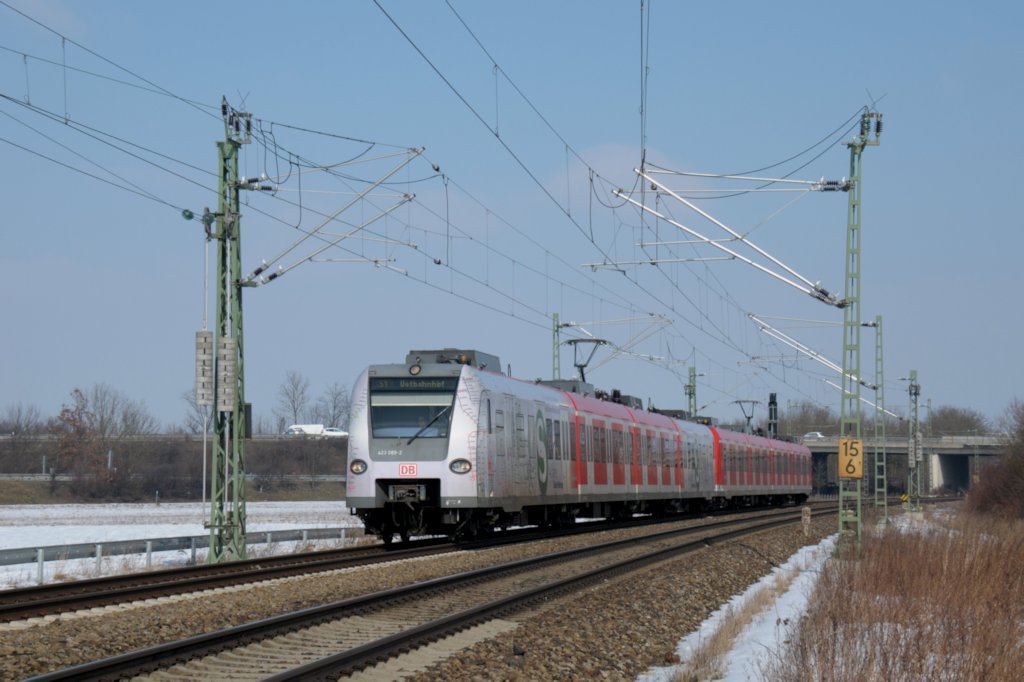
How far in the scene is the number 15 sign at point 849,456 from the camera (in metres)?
24.7

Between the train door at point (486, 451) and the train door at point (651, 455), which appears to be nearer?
the train door at point (486, 451)

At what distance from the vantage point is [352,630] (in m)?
13.4

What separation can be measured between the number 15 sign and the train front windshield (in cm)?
750

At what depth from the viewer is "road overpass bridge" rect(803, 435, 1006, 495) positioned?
11988cm

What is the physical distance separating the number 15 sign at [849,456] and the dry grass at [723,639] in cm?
445

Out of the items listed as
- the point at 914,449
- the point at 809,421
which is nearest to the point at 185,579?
the point at 914,449

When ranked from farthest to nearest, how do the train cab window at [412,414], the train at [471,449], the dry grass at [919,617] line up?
the train cab window at [412,414] < the train at [471,449] < the dry grass at [919,617]

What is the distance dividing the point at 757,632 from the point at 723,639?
1.13 metres

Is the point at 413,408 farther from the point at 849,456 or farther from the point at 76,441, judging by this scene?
the point at 76,441

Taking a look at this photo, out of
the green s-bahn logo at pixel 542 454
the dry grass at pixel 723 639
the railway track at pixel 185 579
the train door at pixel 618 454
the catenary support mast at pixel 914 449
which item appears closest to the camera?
the dry grass at pixel 723 639

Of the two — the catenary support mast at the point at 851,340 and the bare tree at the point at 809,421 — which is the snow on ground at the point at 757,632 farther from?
the bare tree at the point at 809,421

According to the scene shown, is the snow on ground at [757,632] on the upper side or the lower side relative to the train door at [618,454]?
lower

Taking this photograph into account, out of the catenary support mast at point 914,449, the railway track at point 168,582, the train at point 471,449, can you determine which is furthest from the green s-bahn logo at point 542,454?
the catenary support mast at point 914,449

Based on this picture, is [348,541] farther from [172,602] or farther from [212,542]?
[172,602]
